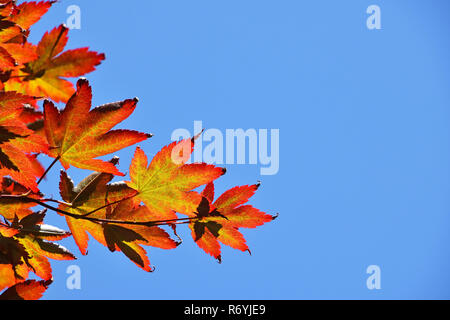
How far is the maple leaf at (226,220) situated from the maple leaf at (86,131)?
18cm

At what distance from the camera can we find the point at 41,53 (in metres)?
0.93

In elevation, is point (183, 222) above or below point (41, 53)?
below

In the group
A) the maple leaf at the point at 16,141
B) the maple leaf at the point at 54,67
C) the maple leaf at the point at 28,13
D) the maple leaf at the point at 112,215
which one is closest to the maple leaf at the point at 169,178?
the maple leaf at the point at 112,215

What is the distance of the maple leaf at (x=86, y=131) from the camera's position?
72 cm

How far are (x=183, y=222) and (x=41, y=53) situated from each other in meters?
0.50

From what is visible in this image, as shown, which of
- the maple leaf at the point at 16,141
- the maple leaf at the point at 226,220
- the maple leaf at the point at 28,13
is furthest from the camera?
the maple leaf at the point at 28,13

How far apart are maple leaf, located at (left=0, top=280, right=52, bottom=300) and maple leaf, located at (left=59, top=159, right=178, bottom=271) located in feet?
0.41

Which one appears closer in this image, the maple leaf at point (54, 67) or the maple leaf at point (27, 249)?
the maple leaf at point (27, 249)

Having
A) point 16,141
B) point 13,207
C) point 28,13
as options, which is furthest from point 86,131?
point 28,13

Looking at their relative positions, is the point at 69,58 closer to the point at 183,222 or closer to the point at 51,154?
the point at 51,154

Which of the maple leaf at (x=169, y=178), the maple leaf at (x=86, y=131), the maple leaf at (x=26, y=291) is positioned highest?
the maple leaf at (x=86, y=131)

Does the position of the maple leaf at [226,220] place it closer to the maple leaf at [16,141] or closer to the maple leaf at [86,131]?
the maple leaf at [86,131]

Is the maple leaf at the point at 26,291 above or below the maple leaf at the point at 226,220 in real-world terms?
below

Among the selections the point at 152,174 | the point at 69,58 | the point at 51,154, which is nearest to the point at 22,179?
the point at 51,154
